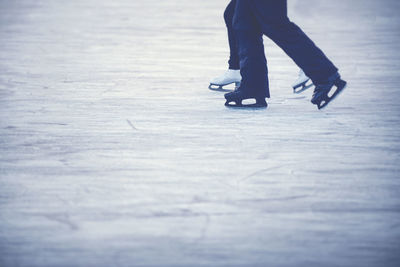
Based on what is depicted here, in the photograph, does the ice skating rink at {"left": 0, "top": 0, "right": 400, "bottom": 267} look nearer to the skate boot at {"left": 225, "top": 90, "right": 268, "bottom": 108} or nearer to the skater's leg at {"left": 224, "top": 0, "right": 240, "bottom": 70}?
the skate boot at {"left": 225, "top": 90, "right": 268, "bottom": 108}

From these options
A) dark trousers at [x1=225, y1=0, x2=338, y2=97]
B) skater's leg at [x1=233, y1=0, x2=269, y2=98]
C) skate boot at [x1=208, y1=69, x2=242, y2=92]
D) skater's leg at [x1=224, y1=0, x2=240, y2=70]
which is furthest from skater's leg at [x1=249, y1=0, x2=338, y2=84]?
skate boot at [x1=208, y1=69, x2=242, y2=92]

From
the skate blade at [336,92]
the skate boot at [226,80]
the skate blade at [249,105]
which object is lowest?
the skate boot at [226,80]

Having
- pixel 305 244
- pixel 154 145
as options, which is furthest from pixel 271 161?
pixel 305 244

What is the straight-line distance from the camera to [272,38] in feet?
10.5

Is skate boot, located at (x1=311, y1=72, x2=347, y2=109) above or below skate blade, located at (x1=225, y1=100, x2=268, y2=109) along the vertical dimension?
above

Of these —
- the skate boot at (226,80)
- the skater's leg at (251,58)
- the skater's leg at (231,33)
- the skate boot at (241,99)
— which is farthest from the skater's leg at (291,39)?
the skate boot at (226,80)

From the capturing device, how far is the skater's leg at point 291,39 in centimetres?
317

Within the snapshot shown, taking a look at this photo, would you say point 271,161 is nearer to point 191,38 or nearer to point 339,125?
point 339,125

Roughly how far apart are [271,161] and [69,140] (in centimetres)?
87

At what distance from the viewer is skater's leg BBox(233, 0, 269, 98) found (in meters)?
3.33

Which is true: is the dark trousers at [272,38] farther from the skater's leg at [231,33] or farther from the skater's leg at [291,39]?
the skater's leg at [231,33]

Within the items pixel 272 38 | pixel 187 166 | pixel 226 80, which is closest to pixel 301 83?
pixel 226 80

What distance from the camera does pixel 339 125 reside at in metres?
2.99

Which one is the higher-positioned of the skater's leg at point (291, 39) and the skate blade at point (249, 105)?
the skater's leg at point (291, 39)
